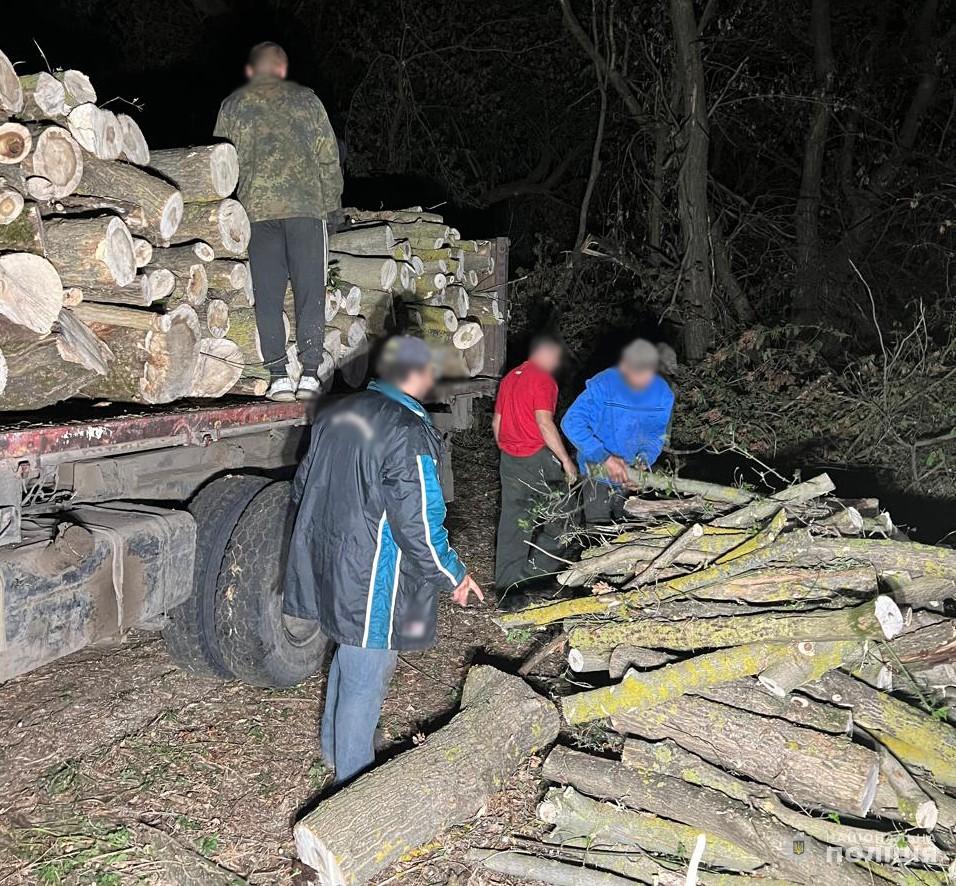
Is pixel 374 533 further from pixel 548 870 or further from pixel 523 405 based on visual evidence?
pixel 523 405

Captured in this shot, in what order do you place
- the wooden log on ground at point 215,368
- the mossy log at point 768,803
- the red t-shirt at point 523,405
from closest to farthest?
the mossy log at point 768,803, the wooden log on ground at point 215,368, the red t-shirt at point 523,405

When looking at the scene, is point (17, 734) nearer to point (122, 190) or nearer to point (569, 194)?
point (122, 190)

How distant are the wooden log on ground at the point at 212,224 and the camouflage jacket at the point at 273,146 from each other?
0.24m

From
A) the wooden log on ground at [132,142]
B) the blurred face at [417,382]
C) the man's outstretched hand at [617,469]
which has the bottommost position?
the man's outstretched hand at [617,469]

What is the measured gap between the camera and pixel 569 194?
682 inches

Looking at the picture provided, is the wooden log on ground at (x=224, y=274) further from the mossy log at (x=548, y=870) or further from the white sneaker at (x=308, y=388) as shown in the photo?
the mossy log at (x=548, y=870)

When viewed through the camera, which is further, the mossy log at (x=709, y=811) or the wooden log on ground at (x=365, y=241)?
the wooden log on ground at (x=365, y=241)

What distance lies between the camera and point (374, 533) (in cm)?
374

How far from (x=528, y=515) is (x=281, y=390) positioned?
6.55ft

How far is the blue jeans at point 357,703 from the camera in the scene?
390cm

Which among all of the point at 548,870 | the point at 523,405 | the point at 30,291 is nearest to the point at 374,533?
the point at 548,870

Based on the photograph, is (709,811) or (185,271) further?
(185,271)

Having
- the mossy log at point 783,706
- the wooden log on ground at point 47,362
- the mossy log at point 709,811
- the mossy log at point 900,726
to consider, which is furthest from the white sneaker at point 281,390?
the mossy log at point 900,726

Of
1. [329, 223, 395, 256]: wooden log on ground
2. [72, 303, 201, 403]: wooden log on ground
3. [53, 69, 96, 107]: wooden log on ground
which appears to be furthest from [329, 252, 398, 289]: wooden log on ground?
[53, 69, 96, 107]: wooden log on ground
